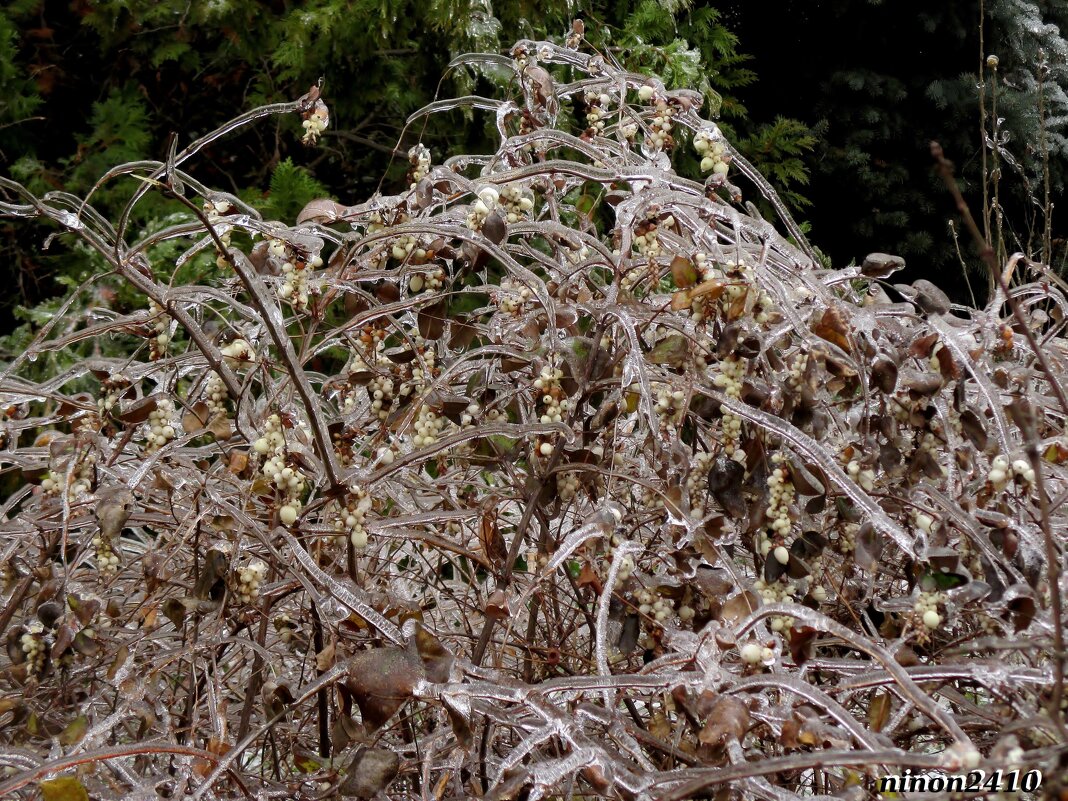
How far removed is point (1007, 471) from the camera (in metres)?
1.29

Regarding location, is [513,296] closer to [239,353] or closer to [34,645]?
[239,353]

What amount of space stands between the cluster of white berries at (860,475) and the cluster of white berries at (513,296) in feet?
1.70

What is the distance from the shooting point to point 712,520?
1.36m

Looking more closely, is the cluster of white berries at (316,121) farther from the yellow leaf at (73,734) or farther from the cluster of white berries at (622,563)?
the yellow leaf at (73,734)

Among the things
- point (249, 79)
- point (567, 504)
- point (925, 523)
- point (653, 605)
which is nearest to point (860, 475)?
point (925, 523)

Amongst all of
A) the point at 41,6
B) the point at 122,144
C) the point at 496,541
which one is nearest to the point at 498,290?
the point at 496,541

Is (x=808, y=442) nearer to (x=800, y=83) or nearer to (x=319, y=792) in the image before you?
(x=319, y=792)

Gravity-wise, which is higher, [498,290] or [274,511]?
[498,290]

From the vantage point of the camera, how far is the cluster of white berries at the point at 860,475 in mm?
1351

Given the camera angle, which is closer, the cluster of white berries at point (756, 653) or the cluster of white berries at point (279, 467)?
the cluster of white berries at point (756, 653)

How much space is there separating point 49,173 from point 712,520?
3548 millimetres

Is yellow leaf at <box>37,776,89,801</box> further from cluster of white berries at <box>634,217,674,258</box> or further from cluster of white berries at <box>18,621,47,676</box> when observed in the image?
cluster of white berries at <box>634,217,674,258</box>

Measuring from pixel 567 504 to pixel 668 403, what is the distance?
24 centimetres

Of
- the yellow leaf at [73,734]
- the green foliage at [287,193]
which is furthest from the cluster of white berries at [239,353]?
the green foliage at [287,193]
